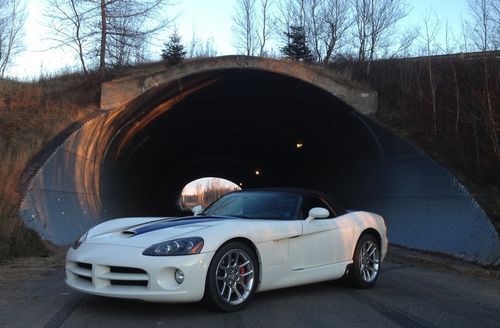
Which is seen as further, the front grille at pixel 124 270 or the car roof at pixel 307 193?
the car roof at pixel 307 193

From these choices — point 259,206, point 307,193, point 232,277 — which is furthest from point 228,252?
point 307,193

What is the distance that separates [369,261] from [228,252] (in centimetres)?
293

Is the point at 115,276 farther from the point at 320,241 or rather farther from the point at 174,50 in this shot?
the point at 174,50

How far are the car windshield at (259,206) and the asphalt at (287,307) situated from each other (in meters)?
1.01

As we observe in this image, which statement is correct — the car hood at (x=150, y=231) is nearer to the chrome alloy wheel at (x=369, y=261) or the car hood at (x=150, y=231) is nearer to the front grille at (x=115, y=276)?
the front grille at (x=115, y=276)

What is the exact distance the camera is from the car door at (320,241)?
6.58 meters

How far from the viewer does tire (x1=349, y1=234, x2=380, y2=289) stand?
24.6ft

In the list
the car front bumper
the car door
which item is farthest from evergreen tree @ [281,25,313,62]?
the car front bumper

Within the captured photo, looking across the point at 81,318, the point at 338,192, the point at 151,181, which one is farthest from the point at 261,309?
the point at 151,181

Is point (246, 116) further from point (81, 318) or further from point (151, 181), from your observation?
point (81, 318)

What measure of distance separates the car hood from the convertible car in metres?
0.01

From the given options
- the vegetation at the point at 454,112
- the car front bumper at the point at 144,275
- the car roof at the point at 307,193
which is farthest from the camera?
the vegetation at the point at 454,112

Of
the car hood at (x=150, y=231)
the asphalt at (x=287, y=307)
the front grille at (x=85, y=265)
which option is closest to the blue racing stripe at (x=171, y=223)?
the car hood at (x=150, y=231)

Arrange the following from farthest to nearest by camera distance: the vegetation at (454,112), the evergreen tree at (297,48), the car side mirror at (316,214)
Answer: the evergreen tree at (297,48)
the vegetation at (454,112)
the car side mirror at (316,214)
